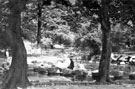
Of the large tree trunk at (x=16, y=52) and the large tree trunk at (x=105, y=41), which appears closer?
the large tree trunk at (x=16, y=52)

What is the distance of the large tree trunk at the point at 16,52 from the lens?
9680mm

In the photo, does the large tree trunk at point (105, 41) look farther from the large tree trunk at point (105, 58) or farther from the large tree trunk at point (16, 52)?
the large tree trunk at point (16, 52)

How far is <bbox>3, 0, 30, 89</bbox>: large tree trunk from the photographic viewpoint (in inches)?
381

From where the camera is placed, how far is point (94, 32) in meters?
27.0

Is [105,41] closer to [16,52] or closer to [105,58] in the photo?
[105,58]

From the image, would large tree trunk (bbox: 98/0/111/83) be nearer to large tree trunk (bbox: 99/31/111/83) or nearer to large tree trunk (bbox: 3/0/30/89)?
large tree trunk (bbox: 99/31/111/83)

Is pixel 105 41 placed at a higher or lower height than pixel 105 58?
higher

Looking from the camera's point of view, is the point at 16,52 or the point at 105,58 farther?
the point at 105,58

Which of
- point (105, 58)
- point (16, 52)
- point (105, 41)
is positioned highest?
point (105, 41)

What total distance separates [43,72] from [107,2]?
364 inches

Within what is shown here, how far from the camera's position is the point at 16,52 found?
10.0 m

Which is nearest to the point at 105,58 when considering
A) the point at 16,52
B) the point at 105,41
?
the point at 105,41

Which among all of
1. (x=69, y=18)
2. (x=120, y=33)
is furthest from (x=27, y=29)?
(x=69, y=18)

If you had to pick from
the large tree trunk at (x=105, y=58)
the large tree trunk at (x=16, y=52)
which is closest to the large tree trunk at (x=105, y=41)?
the large tree trunk at (x=105, y=58)
